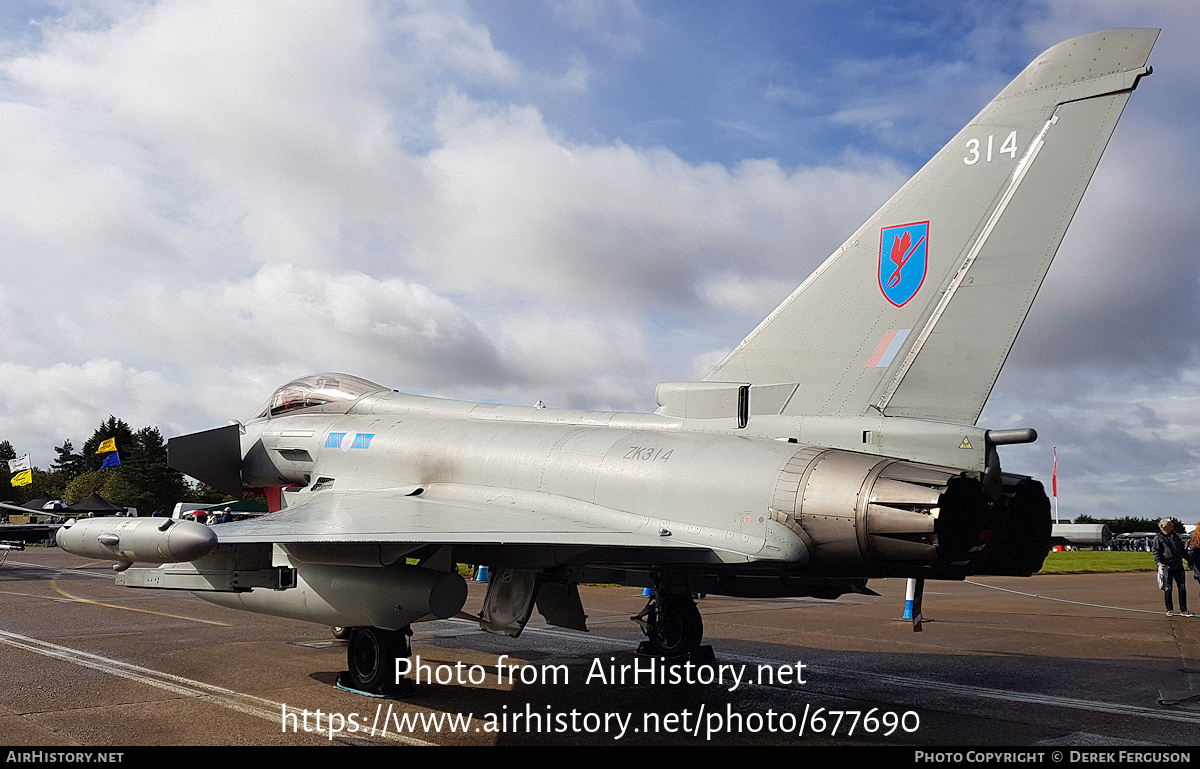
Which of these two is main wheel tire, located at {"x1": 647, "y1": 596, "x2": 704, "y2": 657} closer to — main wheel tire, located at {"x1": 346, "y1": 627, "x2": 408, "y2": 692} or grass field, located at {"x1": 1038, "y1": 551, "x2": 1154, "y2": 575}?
main wheel tire, located at {"x1": 346, "y1": 627, "x2": 408, "y2": 692}

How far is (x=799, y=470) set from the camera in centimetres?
623

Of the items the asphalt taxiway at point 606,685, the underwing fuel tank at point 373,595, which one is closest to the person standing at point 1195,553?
the asphalt taxiway at point 606,685

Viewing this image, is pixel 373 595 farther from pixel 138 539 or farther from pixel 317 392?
pixel 317 392

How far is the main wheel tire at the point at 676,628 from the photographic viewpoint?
9367 millimetres

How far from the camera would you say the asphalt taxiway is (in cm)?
651

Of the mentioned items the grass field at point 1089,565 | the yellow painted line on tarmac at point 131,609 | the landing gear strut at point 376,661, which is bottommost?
the grass field at point 1089,565

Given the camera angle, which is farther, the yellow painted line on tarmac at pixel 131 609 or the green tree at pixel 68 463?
the green tree at pixel 68 463

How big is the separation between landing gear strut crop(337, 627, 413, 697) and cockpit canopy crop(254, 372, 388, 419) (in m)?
3.59

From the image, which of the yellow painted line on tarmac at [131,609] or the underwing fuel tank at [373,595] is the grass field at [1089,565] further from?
the underwing fuel tank at [373,595]

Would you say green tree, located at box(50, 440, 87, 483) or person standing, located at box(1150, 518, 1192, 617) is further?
green tree, located at box(50, 440, 87, 483)

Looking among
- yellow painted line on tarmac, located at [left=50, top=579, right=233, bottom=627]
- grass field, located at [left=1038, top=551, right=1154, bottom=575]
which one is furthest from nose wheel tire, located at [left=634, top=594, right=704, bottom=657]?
grass field, located at [left=1038, top=551, right=1154, bottom=575]

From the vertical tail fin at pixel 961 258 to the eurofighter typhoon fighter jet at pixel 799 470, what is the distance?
0.06 ft

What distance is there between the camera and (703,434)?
7.43m
